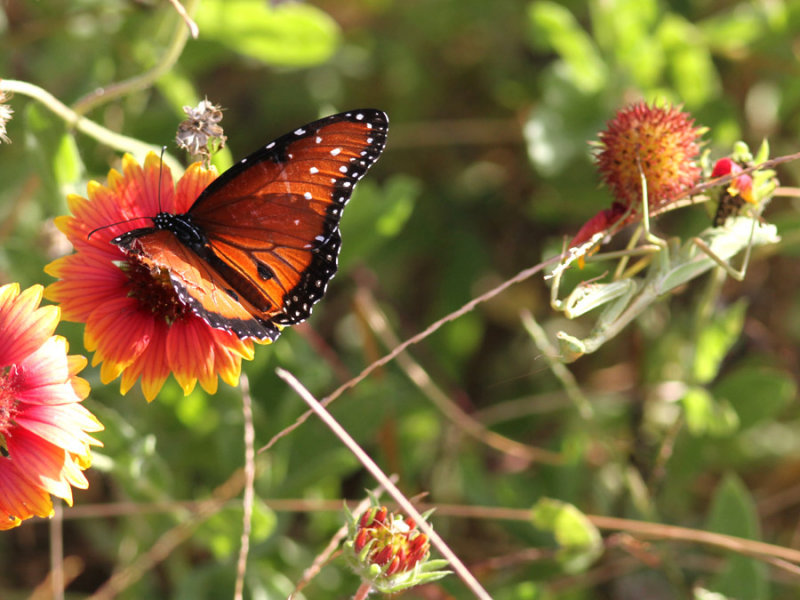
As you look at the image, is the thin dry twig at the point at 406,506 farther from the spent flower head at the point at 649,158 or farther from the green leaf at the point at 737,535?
the green leaf at the point at 737,535

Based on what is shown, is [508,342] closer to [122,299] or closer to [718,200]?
[718,200]

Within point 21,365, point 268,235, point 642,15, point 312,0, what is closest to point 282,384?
point 268,235

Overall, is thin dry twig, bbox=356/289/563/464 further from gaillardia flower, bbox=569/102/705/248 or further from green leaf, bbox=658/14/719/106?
green leaf, bbox=658/14/719/106

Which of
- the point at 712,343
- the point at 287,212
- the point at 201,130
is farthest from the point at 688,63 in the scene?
the point at 201,130

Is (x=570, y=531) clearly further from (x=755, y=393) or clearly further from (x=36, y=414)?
(x=36, y=414)

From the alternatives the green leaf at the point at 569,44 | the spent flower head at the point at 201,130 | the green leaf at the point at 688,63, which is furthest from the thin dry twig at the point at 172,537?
the green leaf at the point at 688,63
